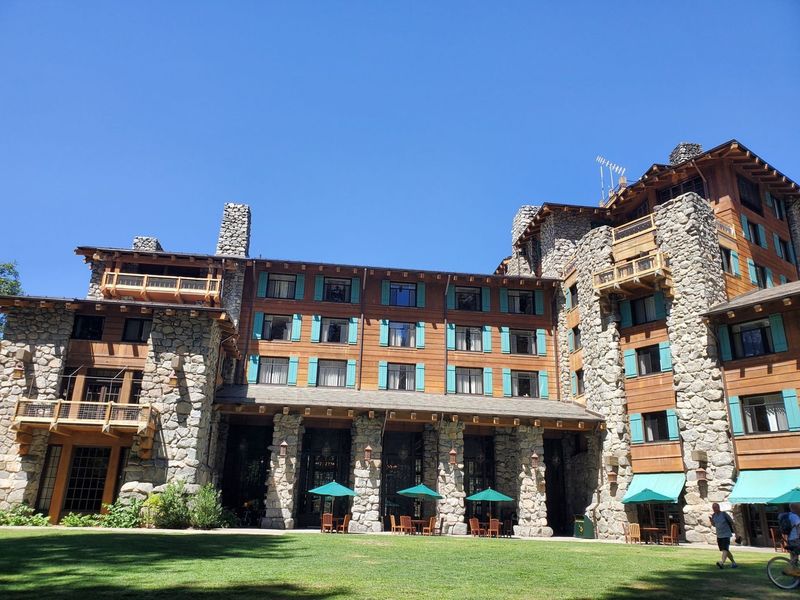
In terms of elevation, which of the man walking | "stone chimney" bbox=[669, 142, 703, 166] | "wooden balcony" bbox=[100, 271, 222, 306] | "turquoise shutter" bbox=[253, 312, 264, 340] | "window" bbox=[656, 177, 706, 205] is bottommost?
the man walking

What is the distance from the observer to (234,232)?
3369 cm

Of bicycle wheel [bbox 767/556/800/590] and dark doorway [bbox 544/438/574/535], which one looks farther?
dark doorway [bbox 544/438/574/535]

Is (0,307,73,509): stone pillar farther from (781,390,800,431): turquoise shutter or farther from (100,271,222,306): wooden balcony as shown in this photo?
(781,390,800,431): turquoise shutter

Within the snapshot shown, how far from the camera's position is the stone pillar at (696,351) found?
23625 mm

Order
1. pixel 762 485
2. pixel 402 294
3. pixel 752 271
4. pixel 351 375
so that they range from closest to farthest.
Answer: pixel 762 485
pixel 752 271
pixel 351 375
pixel 402 294

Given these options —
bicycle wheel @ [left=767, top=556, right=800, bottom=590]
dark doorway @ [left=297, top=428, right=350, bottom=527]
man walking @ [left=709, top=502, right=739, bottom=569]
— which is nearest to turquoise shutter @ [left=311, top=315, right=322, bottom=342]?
dark doorway @ [left=297, top=428, right=350, bottom=527]

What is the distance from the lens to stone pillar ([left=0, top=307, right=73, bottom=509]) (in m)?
21.9

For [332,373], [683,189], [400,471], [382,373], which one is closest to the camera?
[400,471]

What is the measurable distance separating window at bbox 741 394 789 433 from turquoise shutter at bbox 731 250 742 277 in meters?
6.61

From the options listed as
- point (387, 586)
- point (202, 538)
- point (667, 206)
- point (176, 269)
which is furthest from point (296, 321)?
point (387, 586)

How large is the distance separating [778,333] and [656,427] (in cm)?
641

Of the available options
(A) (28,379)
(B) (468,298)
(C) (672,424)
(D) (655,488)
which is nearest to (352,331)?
(B) (468,298)

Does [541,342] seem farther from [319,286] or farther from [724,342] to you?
[319,286]

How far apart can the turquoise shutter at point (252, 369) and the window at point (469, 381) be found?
35.5ft
